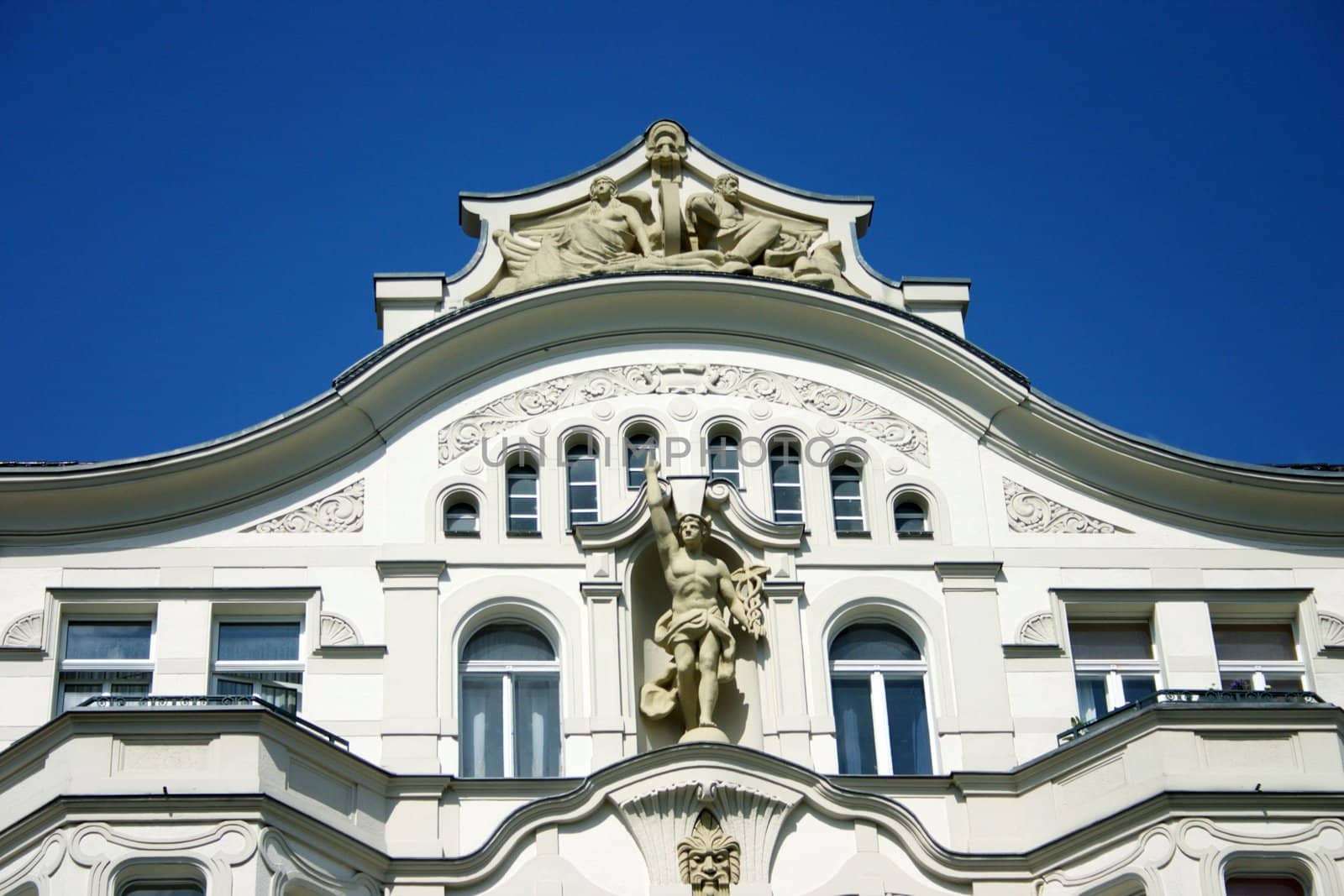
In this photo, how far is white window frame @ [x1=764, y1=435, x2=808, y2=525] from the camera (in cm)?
2486

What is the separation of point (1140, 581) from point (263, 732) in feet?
26.1

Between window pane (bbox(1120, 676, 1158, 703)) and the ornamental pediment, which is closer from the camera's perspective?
window pane (bbox(1120, 676, 1158, 703))

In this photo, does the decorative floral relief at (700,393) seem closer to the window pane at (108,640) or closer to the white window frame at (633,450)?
the white window frame at (633,450)

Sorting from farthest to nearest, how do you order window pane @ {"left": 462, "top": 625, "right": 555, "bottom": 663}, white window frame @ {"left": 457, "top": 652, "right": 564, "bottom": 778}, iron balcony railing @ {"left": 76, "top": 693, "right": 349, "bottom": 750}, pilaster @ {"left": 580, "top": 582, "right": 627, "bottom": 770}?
window pane @ {"left": 462, "top": 625, "right": 555, "bottom": 663} < white window frame @ {"left": 457, "top": 652, "right": 564, "bottom": 778} < pilaster @ {"left": 580, "top": 582, "right": 627, "bottom": 770} < iron balcony railing @ {"left": 76, "top": 693, "right": 349, "bottom": 750}

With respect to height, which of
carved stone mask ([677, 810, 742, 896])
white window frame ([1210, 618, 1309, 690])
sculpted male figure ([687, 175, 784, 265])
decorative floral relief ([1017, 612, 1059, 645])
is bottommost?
carved stone mask ([677, 810, 742, 896])

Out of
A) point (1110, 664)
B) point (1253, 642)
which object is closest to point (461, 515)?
point (1110, 664)

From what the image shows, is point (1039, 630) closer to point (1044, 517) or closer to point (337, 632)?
point (1044, 517)

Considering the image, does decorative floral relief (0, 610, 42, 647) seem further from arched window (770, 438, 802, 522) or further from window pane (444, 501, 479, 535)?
arched window (770, 438, 802, 522)

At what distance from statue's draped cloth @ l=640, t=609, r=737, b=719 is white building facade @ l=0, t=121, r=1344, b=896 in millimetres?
179

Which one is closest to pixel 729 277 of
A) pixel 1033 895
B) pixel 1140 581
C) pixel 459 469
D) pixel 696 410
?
pixel 696 410

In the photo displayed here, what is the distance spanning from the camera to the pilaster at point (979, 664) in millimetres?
23453

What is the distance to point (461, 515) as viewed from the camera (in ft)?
81.2

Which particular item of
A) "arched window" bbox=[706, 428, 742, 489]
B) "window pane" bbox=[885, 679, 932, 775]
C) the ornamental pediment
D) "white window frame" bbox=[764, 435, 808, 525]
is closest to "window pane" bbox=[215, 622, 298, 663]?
the ornamental pediment

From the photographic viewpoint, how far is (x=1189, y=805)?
21922 mm
